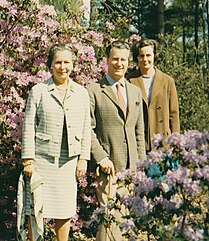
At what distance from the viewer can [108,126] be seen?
4.66 metres

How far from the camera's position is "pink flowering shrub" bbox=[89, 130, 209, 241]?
2.95 m

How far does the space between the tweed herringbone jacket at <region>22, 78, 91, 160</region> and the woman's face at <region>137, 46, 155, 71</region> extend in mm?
829

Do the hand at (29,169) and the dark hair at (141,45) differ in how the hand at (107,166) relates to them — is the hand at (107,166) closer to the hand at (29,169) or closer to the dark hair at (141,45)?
the hand at (29,169)

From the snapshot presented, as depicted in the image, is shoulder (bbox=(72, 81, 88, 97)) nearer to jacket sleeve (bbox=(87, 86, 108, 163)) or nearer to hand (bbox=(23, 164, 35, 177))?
jacket sleeve (bbox=(87, 86, 108, 163))

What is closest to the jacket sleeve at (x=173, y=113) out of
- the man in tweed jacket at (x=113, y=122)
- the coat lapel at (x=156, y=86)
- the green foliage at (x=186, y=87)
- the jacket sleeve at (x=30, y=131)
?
the coat lapel at (x=156, y=86)

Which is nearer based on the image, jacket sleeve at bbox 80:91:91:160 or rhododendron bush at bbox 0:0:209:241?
jacket sleeve at bbox 80:91:91:160

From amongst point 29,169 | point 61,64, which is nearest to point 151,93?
point 61,64

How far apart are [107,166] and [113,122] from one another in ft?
1.21

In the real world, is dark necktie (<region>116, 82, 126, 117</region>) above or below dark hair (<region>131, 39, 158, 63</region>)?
below

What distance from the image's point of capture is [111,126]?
4664 millimetres

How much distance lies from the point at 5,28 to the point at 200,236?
352cm

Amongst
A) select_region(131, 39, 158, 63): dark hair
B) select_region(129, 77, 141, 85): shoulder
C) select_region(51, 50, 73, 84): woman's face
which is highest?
select_region(131, 39, 158, 63): dark hair

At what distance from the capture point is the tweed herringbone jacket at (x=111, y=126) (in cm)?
466

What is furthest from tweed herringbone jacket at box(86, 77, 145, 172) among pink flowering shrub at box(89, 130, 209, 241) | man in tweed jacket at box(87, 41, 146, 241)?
pink flowering shrub at box(89, 130, 209, 241)
